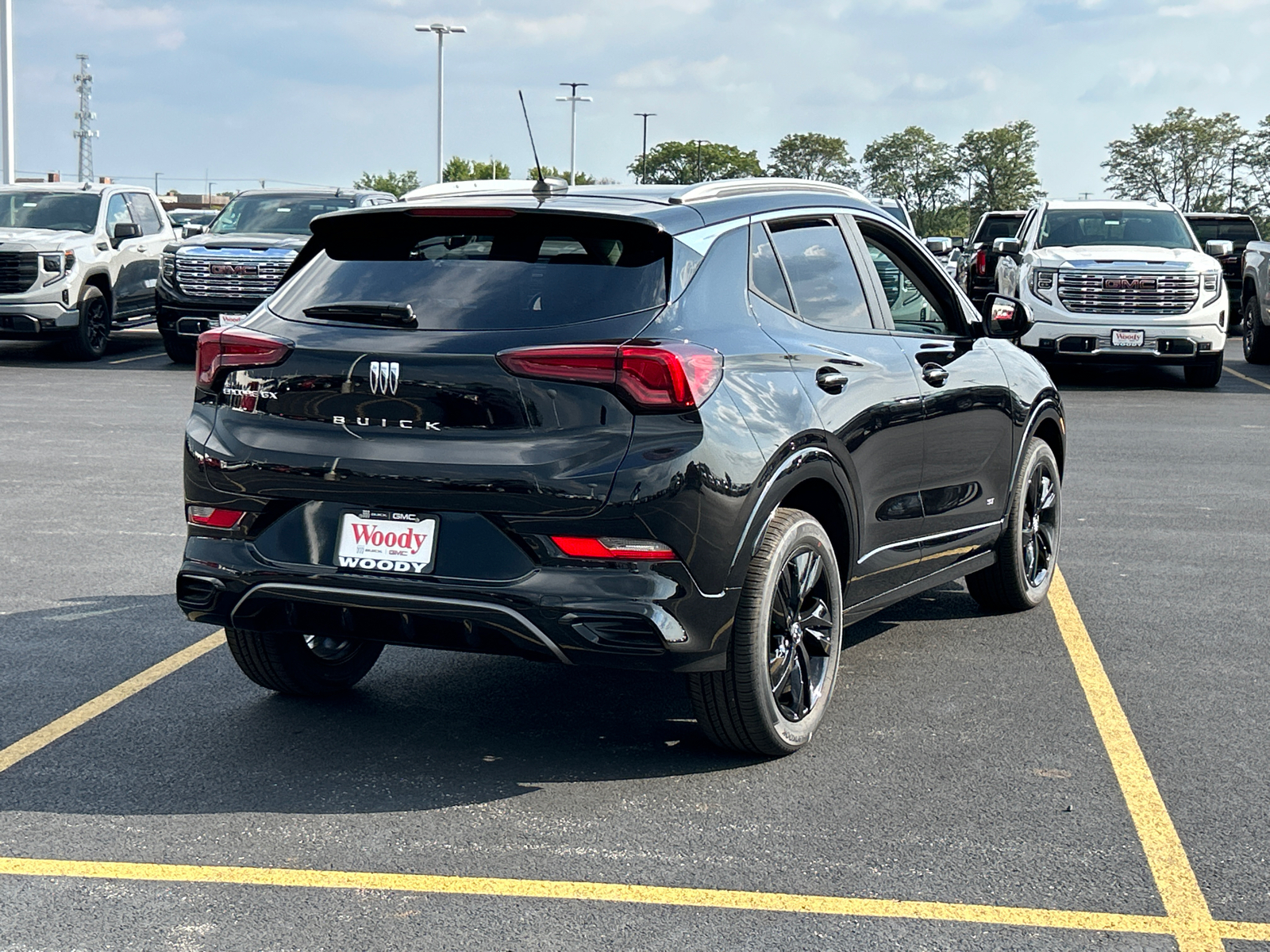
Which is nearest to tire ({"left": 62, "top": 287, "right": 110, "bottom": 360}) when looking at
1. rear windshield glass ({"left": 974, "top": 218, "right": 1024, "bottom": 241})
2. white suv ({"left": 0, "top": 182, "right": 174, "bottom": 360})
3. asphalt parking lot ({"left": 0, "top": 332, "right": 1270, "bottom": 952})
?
white suv ({"left": 0, "top": 182, "right": 174, "bottom": 360})

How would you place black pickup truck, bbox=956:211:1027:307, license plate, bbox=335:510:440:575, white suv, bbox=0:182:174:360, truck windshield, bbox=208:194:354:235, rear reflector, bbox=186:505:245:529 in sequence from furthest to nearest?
1. black pickup truck, bbox=956:211:1027:307
2. truck windshield, bbox=208:194:354:235
3. white suv, bbox=0:182:174:360
4. rear reflector, bbox=186:505:245:529
5. license plate, bbox=335:510:440:575

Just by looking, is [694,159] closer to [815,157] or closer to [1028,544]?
[815,157]

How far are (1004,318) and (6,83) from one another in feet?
91.6

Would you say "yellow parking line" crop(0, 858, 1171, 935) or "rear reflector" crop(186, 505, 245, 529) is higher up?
"rear reflector" crop(186, 505, 245, 529)

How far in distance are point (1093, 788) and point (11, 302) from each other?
16898 mm

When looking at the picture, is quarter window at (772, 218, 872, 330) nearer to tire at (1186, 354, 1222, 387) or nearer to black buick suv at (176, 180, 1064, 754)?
black buick suv at (176, 180, 1064, 754)

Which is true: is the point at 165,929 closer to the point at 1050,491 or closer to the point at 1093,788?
the point at 1093,788

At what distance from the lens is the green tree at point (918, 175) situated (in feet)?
431

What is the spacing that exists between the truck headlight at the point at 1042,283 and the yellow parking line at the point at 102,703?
13578 mm

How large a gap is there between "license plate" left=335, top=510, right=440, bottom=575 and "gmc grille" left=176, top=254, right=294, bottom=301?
14.7m

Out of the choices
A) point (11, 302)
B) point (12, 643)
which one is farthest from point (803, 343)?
point (11, 302)

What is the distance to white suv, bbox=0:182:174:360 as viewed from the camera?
62.2 feet

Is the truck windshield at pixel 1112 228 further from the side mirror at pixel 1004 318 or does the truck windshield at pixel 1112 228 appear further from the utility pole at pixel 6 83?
the utility pole at pixel 6 83

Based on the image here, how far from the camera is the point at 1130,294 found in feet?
59.2
